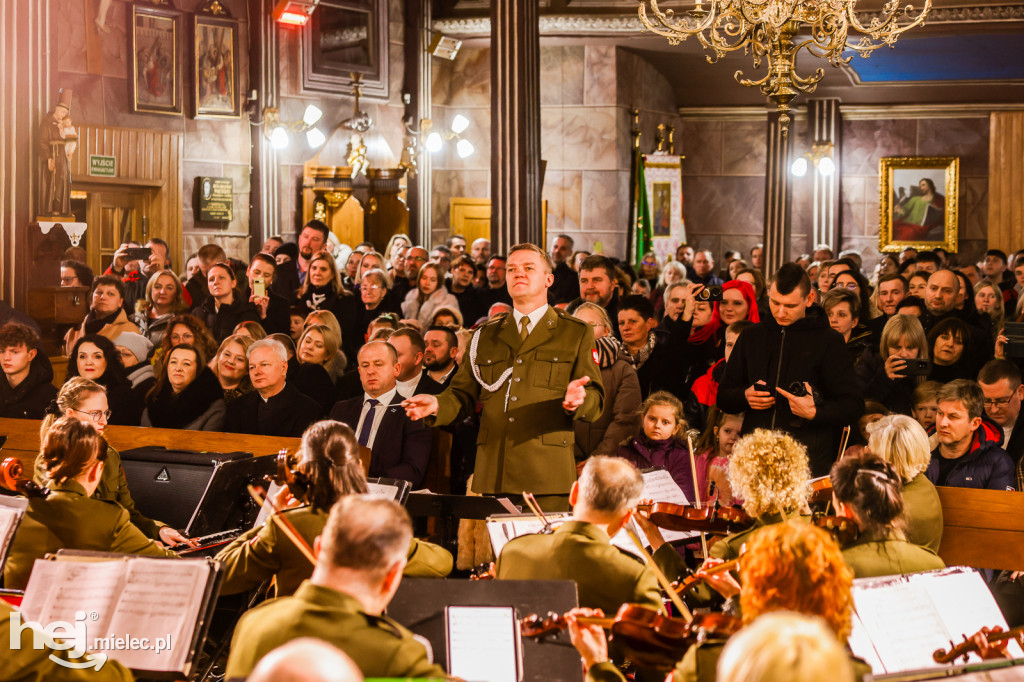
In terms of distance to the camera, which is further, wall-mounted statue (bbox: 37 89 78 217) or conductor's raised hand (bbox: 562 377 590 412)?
wall-mounted statue (bbox: 37 89 78 217)

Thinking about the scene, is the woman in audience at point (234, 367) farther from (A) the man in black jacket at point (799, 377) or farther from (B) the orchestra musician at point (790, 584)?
(B) the orchestra musician at point (790, 584)

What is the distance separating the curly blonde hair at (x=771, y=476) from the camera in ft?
10.7

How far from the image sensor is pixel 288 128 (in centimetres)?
1355

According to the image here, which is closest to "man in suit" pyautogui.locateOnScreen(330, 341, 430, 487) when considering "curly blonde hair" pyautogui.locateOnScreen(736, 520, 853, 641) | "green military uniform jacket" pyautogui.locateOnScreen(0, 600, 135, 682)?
"green military uniform jacket" pyautogui.locateOnScreen(0, 600, 135, 682)

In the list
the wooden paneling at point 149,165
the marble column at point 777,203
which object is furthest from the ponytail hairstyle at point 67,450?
the marble column at point 777,203

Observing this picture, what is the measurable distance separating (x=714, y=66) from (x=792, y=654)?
48.3 ft

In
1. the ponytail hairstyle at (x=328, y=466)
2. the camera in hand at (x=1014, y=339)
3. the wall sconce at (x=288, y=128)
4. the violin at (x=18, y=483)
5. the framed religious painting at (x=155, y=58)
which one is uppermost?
the framed religious painting at (x=155, y=58)

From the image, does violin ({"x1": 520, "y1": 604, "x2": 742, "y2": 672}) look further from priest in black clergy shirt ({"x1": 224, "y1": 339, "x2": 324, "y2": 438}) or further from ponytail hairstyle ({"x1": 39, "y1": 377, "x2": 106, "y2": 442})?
priest in black clergy shirt ({"x1": 224, "y1": 339, "x2": 324, "y2": 438})

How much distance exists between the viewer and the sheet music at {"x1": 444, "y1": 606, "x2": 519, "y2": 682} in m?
2.59

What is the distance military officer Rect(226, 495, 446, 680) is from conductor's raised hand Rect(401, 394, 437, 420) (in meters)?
1.66

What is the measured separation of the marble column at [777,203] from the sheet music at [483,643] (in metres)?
11.6

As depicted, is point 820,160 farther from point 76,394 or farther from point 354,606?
point 354,606

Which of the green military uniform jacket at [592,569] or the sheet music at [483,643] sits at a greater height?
the green military uniform jacket at [592,569]

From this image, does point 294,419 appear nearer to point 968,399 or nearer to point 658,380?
point 658,380
